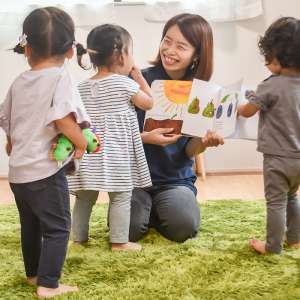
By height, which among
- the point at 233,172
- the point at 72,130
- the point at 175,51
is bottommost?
the point at 233,172

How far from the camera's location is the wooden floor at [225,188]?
2.29 metres

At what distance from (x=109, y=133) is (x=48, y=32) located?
0.43 meters

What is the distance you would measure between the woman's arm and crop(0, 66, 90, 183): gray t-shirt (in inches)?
20.0

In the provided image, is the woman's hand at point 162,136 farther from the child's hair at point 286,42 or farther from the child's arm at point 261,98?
the child's hair at point 286,42

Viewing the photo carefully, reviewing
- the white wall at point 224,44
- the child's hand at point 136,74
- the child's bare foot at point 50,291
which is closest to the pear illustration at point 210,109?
the child's hand at point 136,74

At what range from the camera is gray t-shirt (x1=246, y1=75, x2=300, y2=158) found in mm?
1363

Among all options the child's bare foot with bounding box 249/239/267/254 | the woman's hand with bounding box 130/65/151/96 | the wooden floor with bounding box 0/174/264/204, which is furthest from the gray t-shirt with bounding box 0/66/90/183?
the wooden floor with bounding box 0/174/264/204

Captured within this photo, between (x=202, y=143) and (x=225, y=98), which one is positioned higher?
(x=225, y=98)

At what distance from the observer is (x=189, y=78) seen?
66.7 inches

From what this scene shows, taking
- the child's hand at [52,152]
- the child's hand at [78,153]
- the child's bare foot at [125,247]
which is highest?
the child's hand at [52,152]

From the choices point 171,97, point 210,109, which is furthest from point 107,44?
point 210,109

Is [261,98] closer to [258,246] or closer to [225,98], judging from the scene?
[225,98]

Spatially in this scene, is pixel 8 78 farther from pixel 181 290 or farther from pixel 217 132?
pixel 181 290

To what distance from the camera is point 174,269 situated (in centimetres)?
135
